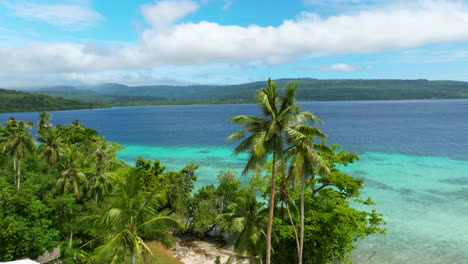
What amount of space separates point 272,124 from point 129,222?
27.5 ft

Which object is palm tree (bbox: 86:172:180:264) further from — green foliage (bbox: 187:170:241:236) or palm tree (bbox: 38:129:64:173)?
palm tree (bbox: 38:129:64:173)

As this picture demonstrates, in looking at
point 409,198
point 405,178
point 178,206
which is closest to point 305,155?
point 178,206

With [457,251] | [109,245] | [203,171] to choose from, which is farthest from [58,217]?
[457,251]

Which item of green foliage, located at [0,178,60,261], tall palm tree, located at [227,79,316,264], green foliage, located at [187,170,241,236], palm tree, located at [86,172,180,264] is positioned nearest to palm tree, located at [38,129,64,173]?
green foliage, located at [0,178,60,261]

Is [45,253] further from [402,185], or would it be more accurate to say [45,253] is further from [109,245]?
[402,185]

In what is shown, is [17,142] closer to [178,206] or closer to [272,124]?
[178,206]

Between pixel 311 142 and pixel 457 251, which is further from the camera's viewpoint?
pixel 457 251

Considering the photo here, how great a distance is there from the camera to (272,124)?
14.6 meters

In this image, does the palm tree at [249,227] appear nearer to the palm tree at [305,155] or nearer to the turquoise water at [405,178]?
the palm tree at [305,155]

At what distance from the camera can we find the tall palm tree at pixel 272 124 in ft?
47.8

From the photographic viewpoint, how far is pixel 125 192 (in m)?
13.8

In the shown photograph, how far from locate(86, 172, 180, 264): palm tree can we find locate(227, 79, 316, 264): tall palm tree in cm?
513

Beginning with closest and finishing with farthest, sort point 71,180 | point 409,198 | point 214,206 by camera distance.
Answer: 1. point 71,180
2. point 214,206
3. point 409,198

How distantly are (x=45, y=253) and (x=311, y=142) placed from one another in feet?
79.5
